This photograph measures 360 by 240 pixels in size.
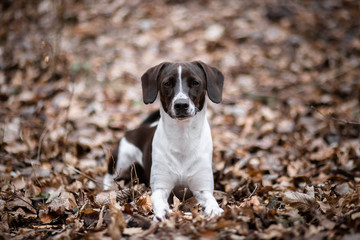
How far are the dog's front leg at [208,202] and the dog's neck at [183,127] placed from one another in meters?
0.60

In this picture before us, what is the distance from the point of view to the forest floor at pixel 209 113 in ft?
11.1

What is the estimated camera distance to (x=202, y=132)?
159 inches

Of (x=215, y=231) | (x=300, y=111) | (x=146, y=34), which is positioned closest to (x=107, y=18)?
(x=146, y=34)

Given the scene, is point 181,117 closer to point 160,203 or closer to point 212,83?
point 212,83

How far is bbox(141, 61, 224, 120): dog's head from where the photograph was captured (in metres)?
3.66

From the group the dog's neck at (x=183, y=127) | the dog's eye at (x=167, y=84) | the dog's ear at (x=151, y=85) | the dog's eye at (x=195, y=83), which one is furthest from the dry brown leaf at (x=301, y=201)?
the dog's ear at (x=151, y=85)

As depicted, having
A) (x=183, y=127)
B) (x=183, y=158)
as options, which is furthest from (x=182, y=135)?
(x=183, y=158)

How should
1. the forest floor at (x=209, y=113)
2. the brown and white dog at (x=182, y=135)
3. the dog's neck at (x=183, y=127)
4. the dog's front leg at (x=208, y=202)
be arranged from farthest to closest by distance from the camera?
the dog's neck at (x=183, y=127) → the brown and white dog at (x=182, y=135) → the dog's front leg at (x=208, y=202) → the forest floor at (x=209, y=113)

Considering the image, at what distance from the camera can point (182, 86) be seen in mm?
3758

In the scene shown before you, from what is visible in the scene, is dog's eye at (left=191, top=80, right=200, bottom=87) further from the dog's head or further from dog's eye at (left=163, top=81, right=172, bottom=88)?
dog's eye at (left=163, top=81, right=172, bottom=88)

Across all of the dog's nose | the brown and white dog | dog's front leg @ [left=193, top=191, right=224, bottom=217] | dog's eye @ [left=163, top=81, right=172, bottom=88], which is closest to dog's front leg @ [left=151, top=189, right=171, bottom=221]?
the brown and white dog

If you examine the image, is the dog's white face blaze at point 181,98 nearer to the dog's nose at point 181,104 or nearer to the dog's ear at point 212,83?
the dog's nose at point 181,104

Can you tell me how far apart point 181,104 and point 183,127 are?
41cm

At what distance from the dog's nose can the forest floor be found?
35.5 inches
